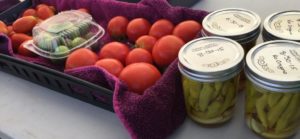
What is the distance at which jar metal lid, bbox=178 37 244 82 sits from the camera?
35cm

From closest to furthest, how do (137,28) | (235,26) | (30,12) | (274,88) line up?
(274,88) → (235,26) → (137,28) → (30,12)

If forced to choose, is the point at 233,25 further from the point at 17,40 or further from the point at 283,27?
the point at 17,40

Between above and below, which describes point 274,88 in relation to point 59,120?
above

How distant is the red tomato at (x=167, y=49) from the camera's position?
460mm

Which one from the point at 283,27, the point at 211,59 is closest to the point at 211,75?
the point at 211,59

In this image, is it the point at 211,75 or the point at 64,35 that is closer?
the point at 211,75

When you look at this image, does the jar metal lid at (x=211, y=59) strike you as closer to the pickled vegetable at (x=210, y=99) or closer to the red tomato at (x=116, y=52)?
the pickled vegetable at (x=210, y=99)

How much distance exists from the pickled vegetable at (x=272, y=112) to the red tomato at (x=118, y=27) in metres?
0.29

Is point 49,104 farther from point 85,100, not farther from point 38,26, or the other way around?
point 38,26

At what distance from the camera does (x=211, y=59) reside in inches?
14.7

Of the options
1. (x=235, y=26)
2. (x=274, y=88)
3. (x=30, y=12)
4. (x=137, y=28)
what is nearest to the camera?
(x=274, y=88)

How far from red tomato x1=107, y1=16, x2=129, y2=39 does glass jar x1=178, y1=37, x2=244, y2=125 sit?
215 mm

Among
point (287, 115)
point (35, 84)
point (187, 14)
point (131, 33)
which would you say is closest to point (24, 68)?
point (35, 84)

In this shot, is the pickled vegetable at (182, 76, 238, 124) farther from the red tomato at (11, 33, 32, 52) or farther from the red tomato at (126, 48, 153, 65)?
the red tomato at (11, 33, 32, 52)
